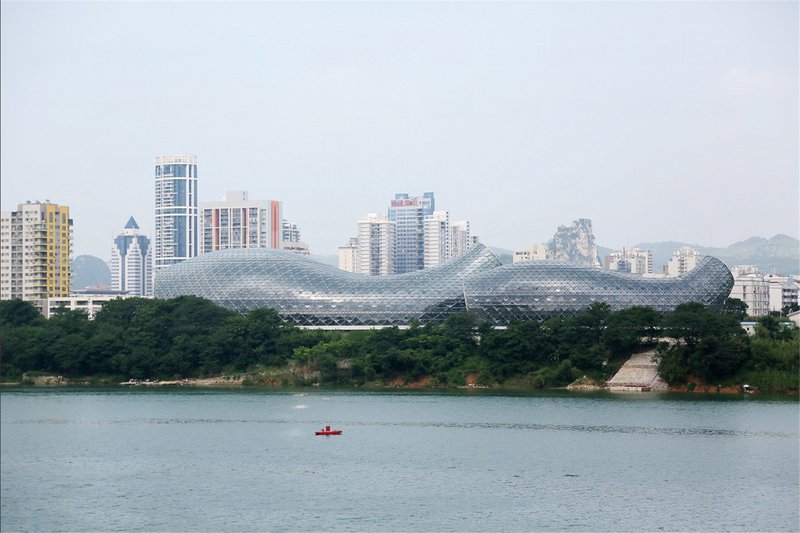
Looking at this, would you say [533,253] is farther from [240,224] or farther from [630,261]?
[240,224]

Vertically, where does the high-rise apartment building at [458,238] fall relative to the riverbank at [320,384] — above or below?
above

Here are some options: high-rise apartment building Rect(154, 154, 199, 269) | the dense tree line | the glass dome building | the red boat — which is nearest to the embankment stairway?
the dense tree line

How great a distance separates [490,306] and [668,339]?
53.9ft

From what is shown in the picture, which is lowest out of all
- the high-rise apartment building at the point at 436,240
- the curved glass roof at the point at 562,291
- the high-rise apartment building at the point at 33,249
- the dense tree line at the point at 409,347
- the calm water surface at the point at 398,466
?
the calm water surface at the point at 398,466

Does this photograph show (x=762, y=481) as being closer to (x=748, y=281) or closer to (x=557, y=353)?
(x=557, y=353)

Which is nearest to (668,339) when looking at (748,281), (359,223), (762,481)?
(762,481)

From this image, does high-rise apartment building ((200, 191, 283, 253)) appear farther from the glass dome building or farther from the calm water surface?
the calm water surface

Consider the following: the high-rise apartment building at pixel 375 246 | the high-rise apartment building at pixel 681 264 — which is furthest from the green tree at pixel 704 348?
the high-rise apartment building at pixel 375 246

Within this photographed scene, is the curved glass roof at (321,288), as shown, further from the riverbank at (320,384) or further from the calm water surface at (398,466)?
the calm water surface at (398,466)

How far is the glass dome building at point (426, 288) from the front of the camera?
78.5 metres

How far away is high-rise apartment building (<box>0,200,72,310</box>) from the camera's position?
110125 mm

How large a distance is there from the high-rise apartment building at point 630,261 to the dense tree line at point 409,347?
117226 millimetres

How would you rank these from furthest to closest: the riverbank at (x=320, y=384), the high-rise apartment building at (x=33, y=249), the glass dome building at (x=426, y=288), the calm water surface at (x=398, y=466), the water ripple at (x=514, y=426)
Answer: the high-rise apartment building at (x=33, y=249) → the glass dome building at (x=426, y=288) → the riverbank at (x=320, y=384) → the water ripple at (x=514, y=426) → the calm water surface at (x=398, y=466)

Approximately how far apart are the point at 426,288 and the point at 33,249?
45.6m
